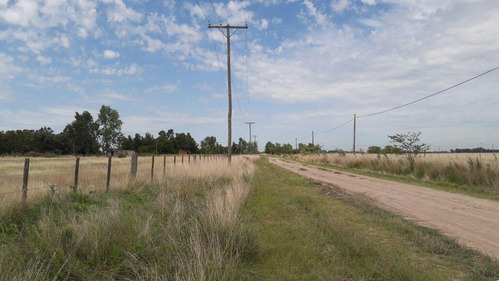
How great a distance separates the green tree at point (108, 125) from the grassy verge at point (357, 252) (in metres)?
93.5

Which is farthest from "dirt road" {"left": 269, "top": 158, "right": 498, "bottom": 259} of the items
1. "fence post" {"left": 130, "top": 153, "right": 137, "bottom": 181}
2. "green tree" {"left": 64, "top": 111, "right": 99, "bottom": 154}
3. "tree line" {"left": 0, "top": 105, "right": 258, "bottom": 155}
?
"green tree" {"left": 64, "top": 111, "right": 99, "bottom": 154}

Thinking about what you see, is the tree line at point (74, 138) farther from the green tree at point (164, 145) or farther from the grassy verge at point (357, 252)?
the grassy verge at point (357, 252)

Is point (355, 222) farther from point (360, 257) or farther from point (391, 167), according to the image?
point (391, 167)

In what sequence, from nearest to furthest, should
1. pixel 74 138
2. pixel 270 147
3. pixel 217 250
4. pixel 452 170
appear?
pixel 217 250
pixel 452 170
pixel 74 138
pixel 270 147

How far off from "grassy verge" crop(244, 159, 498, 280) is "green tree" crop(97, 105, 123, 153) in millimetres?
93485

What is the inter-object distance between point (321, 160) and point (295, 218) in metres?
39.6

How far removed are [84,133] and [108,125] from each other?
6943mm

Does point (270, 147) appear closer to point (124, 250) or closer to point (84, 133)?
point (84, 133)

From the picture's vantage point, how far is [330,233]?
5.37m

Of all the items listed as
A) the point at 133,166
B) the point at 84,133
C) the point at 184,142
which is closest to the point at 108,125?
the point at 84,133

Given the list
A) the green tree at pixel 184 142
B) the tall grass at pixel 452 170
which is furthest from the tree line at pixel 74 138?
the tall grass at pixel 452 170

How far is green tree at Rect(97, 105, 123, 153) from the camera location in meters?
89.3

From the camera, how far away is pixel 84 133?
8681cm

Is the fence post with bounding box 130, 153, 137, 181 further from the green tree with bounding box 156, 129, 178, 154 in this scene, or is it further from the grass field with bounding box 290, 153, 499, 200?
the green tree with bounding box 156, 129, 178, 154
